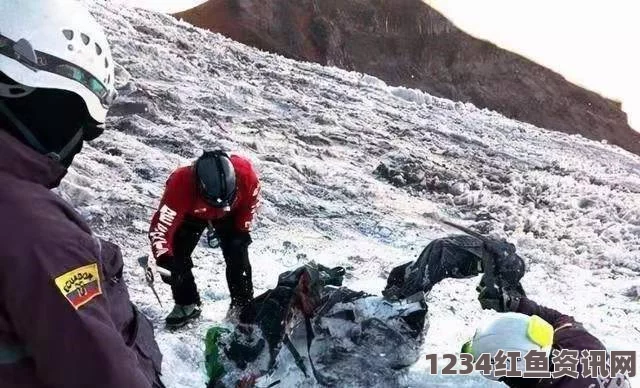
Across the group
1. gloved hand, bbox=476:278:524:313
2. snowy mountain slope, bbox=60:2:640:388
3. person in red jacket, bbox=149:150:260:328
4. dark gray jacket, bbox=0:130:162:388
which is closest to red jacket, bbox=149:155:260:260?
person in red jacket, bbox=149:150:260:328

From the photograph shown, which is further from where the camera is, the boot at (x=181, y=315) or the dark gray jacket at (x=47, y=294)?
the boot at (x=181, y=315)

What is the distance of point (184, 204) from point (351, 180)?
4.50 m

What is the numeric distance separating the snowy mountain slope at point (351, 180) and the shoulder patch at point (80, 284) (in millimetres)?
2523

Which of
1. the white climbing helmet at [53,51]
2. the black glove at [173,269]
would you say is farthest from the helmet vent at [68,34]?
the black glove at [173,269]

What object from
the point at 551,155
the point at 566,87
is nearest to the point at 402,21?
the point at 566,87

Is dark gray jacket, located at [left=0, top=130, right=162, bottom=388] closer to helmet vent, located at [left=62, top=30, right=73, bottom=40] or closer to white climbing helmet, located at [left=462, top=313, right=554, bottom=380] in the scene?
helmet vent, located at [left=62, top=30, right=73, bottom=40]

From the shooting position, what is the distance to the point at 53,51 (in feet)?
4.84

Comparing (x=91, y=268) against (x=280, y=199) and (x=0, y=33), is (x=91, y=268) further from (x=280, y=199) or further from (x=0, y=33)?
(x=280, y=199)

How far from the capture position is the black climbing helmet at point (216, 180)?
3885mm

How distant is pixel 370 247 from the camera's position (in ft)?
21.6

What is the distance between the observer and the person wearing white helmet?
44.8 inches

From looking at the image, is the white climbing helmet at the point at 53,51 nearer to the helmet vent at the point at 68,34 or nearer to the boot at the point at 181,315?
the helmet vent at the point at 68,34

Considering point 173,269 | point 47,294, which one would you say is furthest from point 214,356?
point 47,294

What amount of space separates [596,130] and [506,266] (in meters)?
29.0
